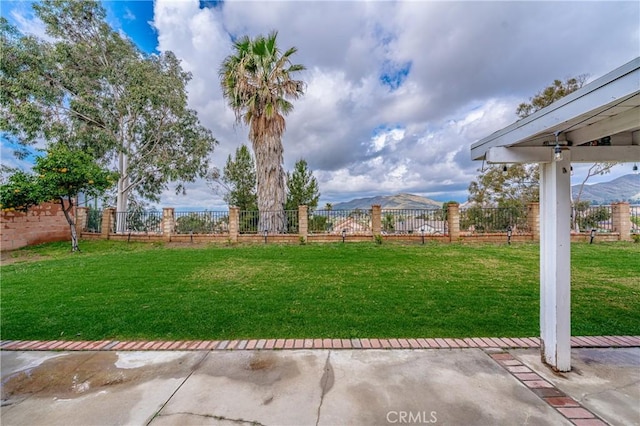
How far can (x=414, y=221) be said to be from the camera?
11.5 meters

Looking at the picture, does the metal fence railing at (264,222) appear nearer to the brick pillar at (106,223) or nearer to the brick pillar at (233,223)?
the brick pillar at (233,223)

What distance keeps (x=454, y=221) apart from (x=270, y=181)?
7.31 m

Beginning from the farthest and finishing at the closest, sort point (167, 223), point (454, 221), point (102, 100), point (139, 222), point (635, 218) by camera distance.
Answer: point (102, 100), point (139, 222), point (167, 223), point (454, 221), point (635, 218)

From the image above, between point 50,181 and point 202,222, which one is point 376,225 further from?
point 50,181

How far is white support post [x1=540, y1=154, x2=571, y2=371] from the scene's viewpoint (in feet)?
8.06

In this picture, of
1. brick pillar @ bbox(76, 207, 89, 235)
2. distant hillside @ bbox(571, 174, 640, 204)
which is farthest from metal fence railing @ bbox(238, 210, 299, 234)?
distant hillside @ bbox(571, 174, 640, 204)

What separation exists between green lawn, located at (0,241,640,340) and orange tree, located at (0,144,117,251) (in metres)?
2.88

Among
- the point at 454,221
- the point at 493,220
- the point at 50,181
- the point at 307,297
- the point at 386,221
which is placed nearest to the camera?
the point at 307,297

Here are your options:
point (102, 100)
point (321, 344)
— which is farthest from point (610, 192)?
point (102, 100)

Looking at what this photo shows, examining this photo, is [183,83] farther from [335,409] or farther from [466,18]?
[335,409]

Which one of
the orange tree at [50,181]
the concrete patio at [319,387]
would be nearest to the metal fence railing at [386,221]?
the orange tree at [50,181]

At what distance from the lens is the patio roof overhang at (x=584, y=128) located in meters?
1.63

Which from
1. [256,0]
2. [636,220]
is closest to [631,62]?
[256,0]

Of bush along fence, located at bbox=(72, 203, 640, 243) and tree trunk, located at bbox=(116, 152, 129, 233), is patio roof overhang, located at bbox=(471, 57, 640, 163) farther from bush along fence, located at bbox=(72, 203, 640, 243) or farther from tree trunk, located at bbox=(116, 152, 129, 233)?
tree trunk, located at bbox=(116, 152, 129, 233)
